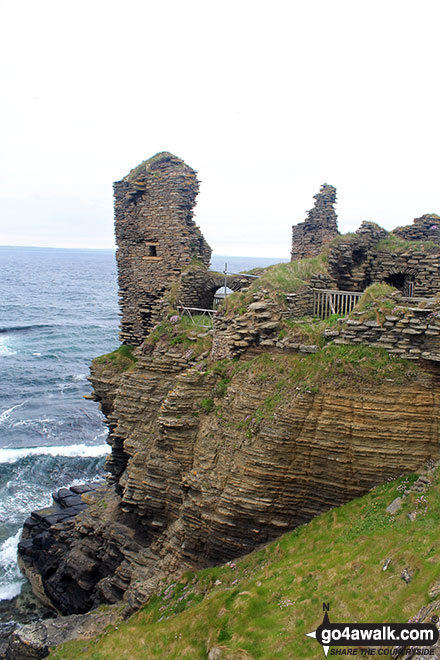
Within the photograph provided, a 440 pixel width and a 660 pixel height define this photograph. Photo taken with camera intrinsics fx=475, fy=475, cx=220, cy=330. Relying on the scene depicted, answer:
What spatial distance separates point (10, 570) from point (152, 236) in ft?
69.8

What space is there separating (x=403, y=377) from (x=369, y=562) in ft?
17.0

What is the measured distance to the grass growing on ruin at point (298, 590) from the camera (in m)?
10.1

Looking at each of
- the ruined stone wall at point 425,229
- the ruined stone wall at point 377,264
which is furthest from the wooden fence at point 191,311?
the ruined stone wall at point 425,229

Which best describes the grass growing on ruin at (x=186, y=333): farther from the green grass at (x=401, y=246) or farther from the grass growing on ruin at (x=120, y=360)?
the green grass at (x=401, y=246)

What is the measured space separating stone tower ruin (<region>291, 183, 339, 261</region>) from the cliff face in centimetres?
1284

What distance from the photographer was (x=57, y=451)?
40.4 metres

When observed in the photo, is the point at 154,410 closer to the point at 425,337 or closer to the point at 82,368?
the point at 425,337

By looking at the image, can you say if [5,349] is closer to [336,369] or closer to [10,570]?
[10,570]

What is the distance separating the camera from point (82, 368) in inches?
2547

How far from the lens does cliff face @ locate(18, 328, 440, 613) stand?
14039mm

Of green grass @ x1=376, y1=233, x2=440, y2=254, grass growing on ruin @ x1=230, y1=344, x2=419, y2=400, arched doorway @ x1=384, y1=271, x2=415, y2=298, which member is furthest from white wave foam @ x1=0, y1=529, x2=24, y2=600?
green grass @ x1=376, y1=233, x2=440, y2=254

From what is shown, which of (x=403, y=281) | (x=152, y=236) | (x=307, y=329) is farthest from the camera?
(x=152, y=236)

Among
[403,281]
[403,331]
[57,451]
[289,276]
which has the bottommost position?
[57,451]

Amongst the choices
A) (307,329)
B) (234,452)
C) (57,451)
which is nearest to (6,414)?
(57,451)
